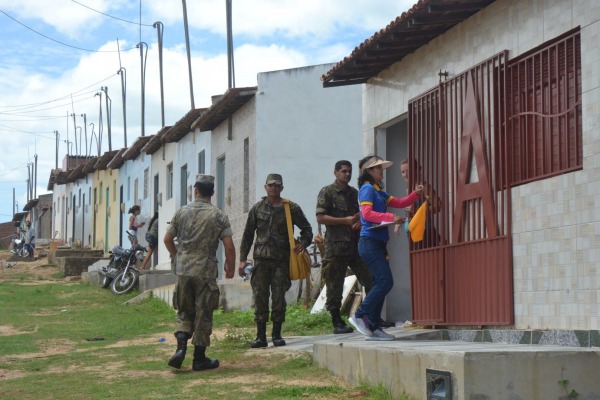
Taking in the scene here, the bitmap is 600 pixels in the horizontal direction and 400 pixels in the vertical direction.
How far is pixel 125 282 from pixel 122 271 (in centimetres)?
29

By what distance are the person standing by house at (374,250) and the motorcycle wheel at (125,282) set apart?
545 inches

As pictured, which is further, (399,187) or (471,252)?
(399,187)

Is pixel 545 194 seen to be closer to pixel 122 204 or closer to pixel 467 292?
pixel 467 292

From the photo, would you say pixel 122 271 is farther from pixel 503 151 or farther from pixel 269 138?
pixel 503 151

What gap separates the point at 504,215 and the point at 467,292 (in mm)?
1082

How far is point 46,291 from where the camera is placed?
80.6ft

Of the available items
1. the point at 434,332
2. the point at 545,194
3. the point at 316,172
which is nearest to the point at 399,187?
the point at 434,332

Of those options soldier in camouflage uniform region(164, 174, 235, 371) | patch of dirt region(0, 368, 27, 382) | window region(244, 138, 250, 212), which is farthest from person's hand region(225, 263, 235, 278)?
window region(244, 138, 250, 212)

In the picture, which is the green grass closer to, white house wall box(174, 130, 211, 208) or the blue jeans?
the blue jeans

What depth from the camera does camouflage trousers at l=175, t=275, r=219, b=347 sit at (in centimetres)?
946

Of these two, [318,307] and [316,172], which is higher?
[316,172]

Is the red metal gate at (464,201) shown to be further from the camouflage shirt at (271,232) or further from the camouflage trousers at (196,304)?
the camouflage trousers at (196,304)

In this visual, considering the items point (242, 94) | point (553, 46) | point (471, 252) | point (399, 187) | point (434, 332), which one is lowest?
point (434, 332)

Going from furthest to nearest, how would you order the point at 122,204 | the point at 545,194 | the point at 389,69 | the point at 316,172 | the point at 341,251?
the point at 122,204, the point at 316,172, the point at 389,69, the point at 341,251, the point at 545,194
